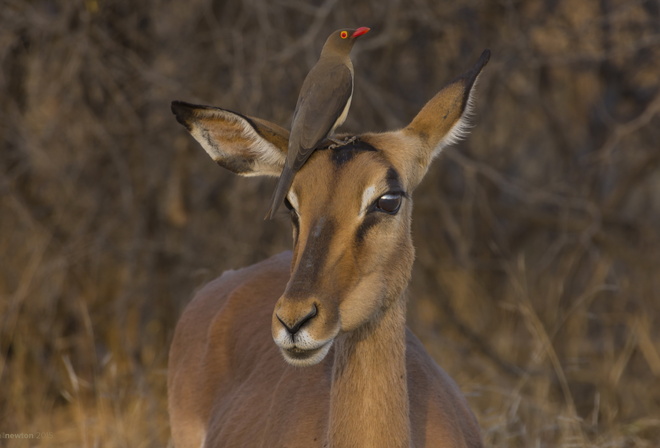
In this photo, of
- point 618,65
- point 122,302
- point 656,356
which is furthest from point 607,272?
point 122,302

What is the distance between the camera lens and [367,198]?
11.7 feet

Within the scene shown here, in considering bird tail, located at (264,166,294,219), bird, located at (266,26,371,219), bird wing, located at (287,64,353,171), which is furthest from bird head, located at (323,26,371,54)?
bird tail, located at (264,166,294,219)

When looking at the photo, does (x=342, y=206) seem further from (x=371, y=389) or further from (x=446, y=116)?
(x=446, y=116)

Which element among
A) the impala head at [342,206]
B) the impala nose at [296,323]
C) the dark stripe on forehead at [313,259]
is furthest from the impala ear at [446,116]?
the impala nose at [296,323]

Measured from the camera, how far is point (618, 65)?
29.3 ft

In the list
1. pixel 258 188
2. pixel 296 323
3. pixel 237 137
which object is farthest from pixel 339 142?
pixel 258 188

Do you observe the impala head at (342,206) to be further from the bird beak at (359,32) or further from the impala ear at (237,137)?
the bird beak at (359,32)

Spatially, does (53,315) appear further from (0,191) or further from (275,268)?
(275,268)

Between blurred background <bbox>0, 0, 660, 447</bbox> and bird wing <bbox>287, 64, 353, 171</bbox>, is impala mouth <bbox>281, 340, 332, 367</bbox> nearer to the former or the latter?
bird wing <bbox>287, 64, 353, 171</bbox>

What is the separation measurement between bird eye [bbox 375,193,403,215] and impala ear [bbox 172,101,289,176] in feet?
1.80

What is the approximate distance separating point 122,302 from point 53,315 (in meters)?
0.55

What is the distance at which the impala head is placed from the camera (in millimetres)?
3252

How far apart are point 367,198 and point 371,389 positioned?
2.19ft

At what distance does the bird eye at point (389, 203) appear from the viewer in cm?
361
